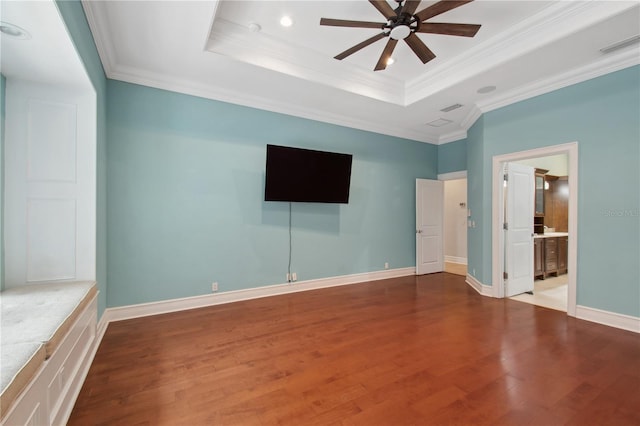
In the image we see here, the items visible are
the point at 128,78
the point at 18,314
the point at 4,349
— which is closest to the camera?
the point at 4,349

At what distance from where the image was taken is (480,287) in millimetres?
4574

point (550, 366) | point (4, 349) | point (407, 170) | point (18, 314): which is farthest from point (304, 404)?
point (407, 170)

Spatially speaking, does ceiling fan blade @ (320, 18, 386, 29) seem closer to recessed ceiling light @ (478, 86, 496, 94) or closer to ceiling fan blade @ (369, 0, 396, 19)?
ceiling fan blade @ (369, 0, 396, 19)

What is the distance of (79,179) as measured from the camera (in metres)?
2.57

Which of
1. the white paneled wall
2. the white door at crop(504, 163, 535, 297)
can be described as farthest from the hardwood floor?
the white paneled wall

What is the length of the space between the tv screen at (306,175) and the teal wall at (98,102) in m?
1.94

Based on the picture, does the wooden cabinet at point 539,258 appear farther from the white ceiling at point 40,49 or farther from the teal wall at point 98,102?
the white ceiling at point 40,49

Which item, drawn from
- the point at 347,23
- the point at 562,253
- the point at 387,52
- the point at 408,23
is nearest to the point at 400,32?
the point at 408,23

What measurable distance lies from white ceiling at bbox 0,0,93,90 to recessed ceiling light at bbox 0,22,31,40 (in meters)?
0.02

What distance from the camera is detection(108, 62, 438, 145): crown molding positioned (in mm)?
3453

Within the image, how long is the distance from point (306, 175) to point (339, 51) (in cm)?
179

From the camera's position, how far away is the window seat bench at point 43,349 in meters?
1.17

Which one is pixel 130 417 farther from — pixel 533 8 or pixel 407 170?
pixel 407 170

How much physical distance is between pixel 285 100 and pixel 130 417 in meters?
4.09
